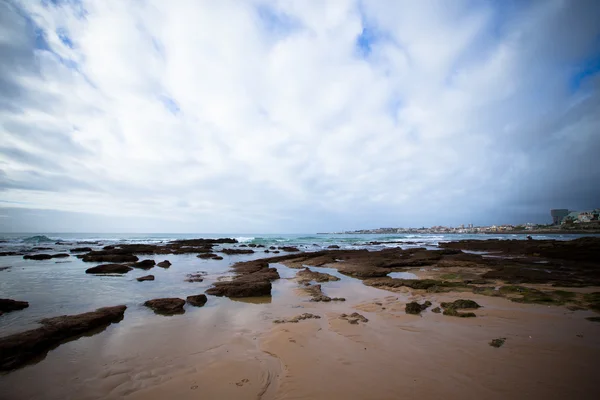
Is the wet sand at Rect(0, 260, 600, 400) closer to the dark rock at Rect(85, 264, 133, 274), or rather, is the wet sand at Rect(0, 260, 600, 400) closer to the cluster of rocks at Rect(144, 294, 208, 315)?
the cluster of rocks at Rect(144, 294, 208, 315)

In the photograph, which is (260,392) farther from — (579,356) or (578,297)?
(578,297)

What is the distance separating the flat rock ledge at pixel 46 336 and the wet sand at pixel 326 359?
307 mm

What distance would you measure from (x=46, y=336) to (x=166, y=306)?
115 inches

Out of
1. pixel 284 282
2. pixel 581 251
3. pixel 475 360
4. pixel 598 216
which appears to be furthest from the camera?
pixel 598 216

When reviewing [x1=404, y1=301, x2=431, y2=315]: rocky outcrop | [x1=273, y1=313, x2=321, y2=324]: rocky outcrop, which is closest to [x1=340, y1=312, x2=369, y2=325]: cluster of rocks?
[x1=273, y1=313, x2=321, y2=324]: rocky outcrop

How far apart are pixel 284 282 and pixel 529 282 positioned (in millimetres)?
11816

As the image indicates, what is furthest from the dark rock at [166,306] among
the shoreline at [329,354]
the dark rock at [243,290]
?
the dark rock at [243,290]

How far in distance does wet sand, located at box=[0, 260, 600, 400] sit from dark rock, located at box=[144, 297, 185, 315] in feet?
1.28

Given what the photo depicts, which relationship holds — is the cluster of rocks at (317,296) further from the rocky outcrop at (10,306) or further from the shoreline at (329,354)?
the rocky outcrop at (10,306)

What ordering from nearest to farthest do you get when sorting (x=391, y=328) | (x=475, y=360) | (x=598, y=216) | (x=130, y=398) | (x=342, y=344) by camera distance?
(x=130, y=398) < (x=475, y=360) < (x=342, y=344) < (x=391, y=328) < (x=598, y=216)

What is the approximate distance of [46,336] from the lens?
17.7 ft

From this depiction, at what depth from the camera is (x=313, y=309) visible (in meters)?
8.23

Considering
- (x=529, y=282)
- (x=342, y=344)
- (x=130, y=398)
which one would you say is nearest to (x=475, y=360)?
(x=342, y=344)

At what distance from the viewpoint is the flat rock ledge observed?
4676mm
